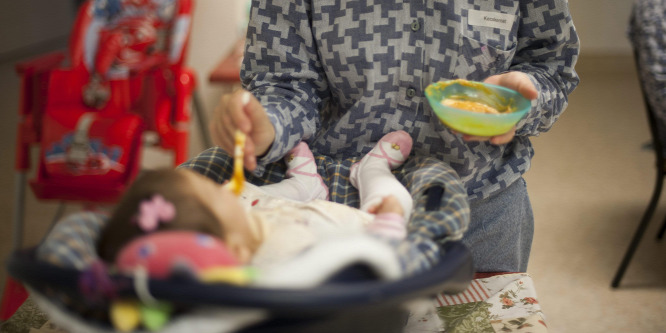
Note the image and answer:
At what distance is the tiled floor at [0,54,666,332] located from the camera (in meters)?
2.10

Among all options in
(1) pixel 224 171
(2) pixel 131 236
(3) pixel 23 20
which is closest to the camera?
(2) pixel 131 236

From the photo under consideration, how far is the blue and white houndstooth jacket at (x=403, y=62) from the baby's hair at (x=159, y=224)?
296 millimetres

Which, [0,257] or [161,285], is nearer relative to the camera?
[161,285]

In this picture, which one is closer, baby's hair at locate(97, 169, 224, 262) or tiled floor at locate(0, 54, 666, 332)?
baby's hair at locate(97, 169, 224, 262)

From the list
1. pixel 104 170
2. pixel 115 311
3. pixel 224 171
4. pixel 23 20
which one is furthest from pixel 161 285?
pixel 23 20

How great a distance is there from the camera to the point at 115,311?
1.57 ft

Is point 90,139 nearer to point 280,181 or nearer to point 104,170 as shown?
point 104,170

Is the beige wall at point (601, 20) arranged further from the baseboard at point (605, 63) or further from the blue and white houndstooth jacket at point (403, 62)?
the blue and white houndstooth jacket at point (403, 62)

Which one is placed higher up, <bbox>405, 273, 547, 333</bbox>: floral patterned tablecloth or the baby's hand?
the baby's hand

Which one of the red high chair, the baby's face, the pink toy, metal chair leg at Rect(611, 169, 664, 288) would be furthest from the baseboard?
the pink toy

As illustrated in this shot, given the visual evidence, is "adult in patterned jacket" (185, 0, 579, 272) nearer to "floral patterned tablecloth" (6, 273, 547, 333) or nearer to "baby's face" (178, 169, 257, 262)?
"floral patterned tablecloth" (6, 273, 547, 333)

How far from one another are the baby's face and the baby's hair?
0.01m

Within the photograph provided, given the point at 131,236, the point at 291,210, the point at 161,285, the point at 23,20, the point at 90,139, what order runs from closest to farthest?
the point at 161,285 → the point at 131,236 → the point at 291,210 → the point at 90,139 → the point at 23,20

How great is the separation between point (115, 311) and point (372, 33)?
63 centimetres
